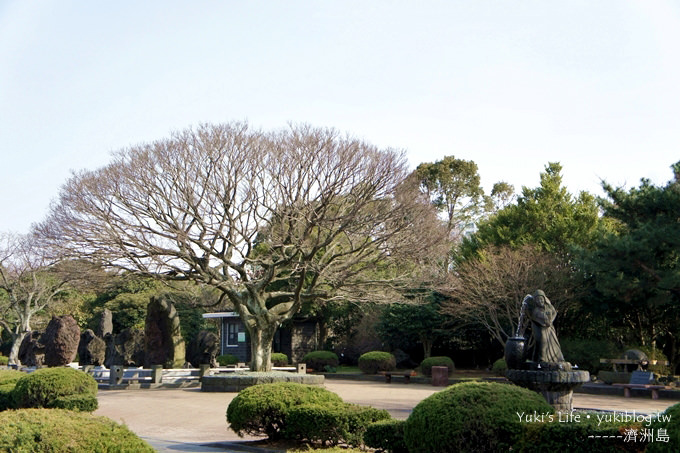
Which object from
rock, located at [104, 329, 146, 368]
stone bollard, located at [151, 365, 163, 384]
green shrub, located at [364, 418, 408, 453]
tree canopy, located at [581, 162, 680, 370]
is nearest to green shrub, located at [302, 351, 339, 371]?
rock, located at [104, 329, 146, 368]

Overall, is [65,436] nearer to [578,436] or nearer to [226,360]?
[578,436]

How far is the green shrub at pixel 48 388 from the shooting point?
47.7 feet

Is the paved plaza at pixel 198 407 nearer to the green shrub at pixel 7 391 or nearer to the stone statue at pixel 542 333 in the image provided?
the green shrub at pixel 7 391

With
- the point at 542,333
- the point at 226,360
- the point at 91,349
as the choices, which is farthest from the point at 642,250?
the point at 226,360

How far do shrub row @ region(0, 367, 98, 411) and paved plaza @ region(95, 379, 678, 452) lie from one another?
1.17 m

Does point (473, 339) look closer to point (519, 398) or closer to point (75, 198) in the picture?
point (75, 198)

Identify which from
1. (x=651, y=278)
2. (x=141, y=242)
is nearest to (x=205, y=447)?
(x=141, y=242)

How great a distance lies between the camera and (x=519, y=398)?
797 centimetres

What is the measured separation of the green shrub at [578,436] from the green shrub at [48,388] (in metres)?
10.1

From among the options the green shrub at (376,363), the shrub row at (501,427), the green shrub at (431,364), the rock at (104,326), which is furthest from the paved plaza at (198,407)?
the rock at (104,326)

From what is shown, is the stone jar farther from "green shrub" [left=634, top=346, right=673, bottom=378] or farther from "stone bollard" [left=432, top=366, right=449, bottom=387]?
"green shrub" [left=634, top=346, right=673, bottom=378]

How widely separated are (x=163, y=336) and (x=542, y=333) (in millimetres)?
22087

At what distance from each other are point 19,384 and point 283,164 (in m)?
12.5

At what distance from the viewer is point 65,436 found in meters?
6.68
